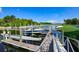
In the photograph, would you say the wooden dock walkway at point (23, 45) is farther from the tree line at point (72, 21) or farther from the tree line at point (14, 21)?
the tree line at point (72, 21)

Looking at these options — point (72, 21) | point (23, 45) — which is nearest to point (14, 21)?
point (23, 45)

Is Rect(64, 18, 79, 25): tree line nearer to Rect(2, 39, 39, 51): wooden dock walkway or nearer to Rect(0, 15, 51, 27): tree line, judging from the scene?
Rect(0, 15, 51, 27): tree line

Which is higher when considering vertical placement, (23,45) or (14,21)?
(14,21)

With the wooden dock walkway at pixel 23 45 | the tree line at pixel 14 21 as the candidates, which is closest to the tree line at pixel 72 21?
the tree line at pixel 14 21

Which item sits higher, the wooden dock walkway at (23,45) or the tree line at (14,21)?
the tree line at (14,21)

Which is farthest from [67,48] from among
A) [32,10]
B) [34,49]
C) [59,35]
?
[32,10]

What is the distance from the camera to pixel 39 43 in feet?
8.07

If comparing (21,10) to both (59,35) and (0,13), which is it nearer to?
(0,13)

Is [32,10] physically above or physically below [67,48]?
above

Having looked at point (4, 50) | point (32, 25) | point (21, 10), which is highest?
point (21, 10)

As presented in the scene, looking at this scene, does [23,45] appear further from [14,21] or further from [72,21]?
[72,21]

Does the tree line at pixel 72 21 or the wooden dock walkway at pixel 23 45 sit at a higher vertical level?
the tree line at pixel 72 21

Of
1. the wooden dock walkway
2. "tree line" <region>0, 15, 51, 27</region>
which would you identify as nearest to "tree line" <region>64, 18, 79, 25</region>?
"tree line" <region>0, 15, 51, 27</region>

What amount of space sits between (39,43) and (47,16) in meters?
0.28
